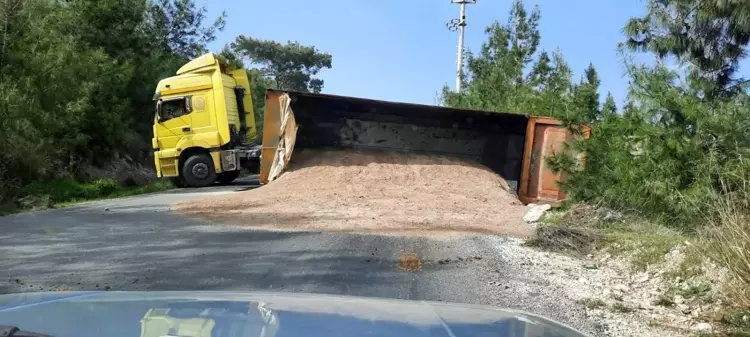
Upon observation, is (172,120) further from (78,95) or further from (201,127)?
(78,95)

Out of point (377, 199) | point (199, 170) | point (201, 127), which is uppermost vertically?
point (201, 127)

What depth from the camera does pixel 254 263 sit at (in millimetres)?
7258

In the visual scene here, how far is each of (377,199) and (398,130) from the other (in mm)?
3730

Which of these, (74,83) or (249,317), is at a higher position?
(74,83)

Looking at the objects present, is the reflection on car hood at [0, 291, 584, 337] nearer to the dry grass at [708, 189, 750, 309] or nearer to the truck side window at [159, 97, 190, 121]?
the dry grass at [708, 189, 750, 309]

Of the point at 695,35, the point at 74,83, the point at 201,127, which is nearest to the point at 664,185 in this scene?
the point at 695,35

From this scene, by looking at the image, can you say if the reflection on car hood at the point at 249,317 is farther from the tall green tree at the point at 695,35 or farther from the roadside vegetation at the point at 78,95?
the tall green tree at the point at 695,35

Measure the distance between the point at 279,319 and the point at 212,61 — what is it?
17843 millimetres

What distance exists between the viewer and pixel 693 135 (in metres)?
9.97

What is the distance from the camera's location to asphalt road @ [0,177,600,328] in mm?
6223

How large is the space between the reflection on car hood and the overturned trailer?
38.4ft

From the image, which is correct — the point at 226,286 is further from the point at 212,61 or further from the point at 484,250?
the point at 212,61

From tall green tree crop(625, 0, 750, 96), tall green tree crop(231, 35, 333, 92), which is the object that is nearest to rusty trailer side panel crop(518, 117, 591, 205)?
tall green tree crop(625, 0, 750, 96)

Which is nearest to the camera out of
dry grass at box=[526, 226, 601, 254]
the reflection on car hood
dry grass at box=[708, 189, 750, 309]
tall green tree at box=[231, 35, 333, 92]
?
the reflection on car hood
